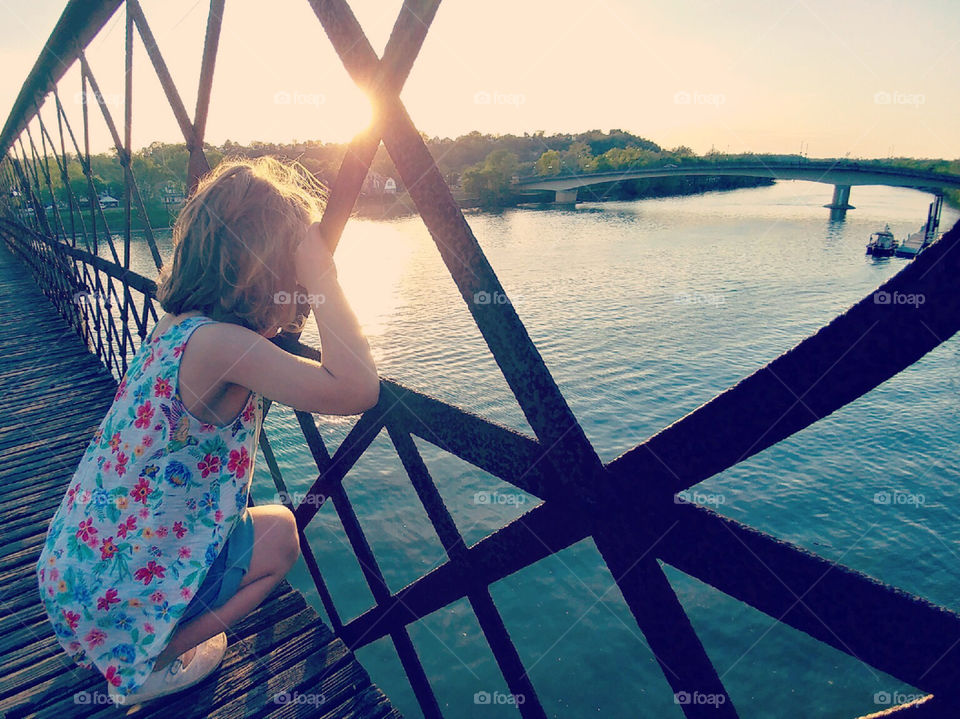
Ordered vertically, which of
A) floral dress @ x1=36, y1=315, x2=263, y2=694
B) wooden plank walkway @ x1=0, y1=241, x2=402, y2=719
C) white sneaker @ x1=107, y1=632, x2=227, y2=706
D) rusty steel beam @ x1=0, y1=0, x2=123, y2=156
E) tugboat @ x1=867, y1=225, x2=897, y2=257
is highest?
rusty steel beam @ x1=0, y1=0, x2=123, y2=156

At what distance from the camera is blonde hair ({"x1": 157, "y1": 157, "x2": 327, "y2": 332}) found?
5.91ft

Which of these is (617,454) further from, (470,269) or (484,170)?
(484,170)

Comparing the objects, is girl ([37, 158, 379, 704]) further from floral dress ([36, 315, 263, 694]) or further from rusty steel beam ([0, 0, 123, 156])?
rusty steel beam ([0, 0, 123, 156])

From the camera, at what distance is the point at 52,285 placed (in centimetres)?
1130

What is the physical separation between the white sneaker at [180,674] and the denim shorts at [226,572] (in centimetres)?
34

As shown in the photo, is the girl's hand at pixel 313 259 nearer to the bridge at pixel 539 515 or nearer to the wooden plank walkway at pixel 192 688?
the bridge at pixel 539 515

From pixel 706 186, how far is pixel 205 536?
121690mm

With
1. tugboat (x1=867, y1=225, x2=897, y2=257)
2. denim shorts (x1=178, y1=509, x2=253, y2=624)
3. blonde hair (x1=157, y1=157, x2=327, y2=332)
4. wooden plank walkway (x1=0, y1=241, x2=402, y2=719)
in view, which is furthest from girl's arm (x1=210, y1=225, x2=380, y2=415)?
tugboat (x1=867, y1=225, x2=897, y2=257)

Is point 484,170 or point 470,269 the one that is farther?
point 484,170

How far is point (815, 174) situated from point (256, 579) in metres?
60.7

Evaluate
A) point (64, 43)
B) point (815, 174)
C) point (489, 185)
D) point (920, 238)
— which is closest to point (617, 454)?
point (64, 43)

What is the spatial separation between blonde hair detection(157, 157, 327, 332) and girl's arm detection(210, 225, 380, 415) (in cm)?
15

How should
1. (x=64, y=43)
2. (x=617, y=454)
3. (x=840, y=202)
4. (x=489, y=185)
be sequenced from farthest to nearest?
(x=489, y=185) → (x=840, y=202) → (x=617, y=454) → (x=64, y=43)

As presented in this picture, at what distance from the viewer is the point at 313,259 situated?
5.94 feet
